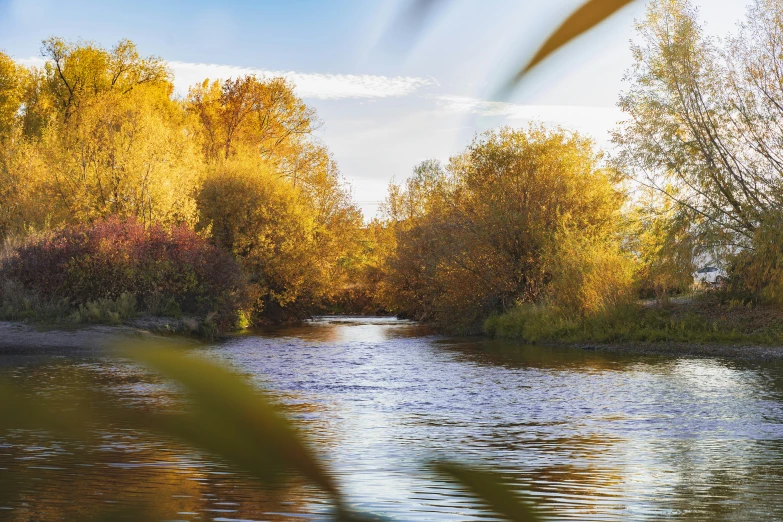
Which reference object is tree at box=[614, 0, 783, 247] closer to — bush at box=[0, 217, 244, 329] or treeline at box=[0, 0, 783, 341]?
treeline at box=[0, 0, 783, 341]

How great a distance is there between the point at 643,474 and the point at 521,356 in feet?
51.8

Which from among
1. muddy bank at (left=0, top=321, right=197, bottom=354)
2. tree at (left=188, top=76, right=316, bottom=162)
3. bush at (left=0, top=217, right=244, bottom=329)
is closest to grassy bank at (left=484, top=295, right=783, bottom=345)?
muddy bank at (left=0, top=321, right=197, bottom=354)

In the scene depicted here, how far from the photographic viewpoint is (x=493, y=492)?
2.58 feet

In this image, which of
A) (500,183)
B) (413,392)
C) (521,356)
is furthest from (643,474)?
(500,183)

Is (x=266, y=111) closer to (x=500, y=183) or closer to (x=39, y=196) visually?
(x=39, y=196)

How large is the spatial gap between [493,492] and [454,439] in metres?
8.59

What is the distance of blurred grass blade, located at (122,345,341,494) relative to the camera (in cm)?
76

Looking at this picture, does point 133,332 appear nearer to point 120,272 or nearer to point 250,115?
point 120,272

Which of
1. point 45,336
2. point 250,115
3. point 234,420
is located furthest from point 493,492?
point 250,115

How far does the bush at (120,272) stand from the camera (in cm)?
2867

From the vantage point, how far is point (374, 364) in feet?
64.6

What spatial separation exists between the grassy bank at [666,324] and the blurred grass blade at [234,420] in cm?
2428

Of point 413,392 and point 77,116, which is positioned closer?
point 413,392

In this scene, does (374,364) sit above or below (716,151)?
below
